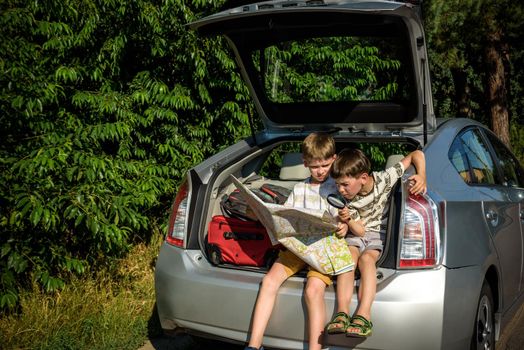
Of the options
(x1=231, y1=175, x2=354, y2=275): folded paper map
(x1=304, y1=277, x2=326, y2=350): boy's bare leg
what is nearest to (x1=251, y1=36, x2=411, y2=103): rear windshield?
(x1=231, y1=175, x2=354, y2=275): folded paper map

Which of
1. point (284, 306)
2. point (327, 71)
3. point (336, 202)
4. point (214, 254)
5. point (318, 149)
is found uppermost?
point (327, 71)

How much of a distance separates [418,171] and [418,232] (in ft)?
1.26

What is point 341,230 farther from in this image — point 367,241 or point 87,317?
point 87,317

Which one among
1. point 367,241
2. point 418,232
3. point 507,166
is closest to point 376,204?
point 367,241

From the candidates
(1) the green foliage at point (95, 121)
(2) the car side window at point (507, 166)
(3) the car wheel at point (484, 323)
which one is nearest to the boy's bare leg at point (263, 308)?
(3) the car wheel at point (484, 323)

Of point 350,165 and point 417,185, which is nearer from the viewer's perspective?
point 417,185

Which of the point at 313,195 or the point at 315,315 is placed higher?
the point at 313,195

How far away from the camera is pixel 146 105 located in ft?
21.1

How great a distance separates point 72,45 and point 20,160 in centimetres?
180

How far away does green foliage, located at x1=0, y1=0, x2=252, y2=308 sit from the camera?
4.59 m

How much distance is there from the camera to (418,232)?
3359 mm

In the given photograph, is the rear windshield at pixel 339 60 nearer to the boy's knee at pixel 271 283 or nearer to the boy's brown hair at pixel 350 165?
the boy's brown hair at pixel 350 165

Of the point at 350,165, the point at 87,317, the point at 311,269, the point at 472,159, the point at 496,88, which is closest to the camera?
the point at 311,269

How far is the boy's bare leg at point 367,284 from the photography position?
3.19 m
